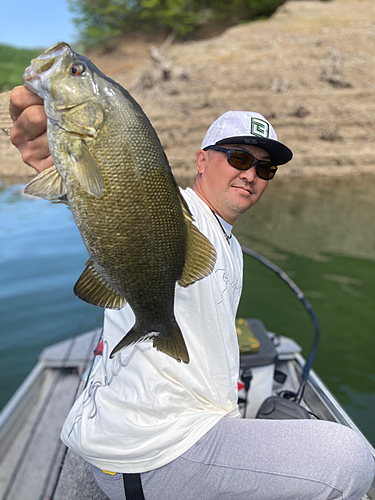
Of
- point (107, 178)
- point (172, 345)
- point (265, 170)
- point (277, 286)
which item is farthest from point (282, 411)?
point (277, 286)

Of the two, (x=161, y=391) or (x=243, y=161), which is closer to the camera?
(x=161, y=391)

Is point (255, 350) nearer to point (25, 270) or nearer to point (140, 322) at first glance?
point (140, 322)

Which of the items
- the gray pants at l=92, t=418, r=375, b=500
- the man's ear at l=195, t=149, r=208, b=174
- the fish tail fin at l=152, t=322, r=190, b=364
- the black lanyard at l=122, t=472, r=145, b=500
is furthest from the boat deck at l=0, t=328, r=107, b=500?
the man's ear at l=195, t=149, r=208, b=174

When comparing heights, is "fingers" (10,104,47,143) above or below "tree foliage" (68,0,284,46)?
below

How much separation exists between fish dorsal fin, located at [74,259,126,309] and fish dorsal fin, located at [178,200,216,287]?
273mm

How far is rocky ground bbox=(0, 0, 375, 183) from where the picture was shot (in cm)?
2095

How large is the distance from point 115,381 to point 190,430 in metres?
0.43

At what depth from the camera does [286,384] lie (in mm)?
3895

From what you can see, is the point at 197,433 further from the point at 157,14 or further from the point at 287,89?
the point at 157,14

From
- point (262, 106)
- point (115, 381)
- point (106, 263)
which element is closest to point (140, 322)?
point (106, 263)

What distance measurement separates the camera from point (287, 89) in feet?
75.9

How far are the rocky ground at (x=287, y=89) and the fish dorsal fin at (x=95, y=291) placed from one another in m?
18.4

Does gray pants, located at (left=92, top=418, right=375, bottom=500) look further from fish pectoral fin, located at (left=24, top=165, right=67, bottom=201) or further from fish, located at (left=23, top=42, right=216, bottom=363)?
fish pectoral fin, located at (left=24, top=165, right=67, bottom=201)

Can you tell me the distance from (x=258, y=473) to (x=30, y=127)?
1.83 m
